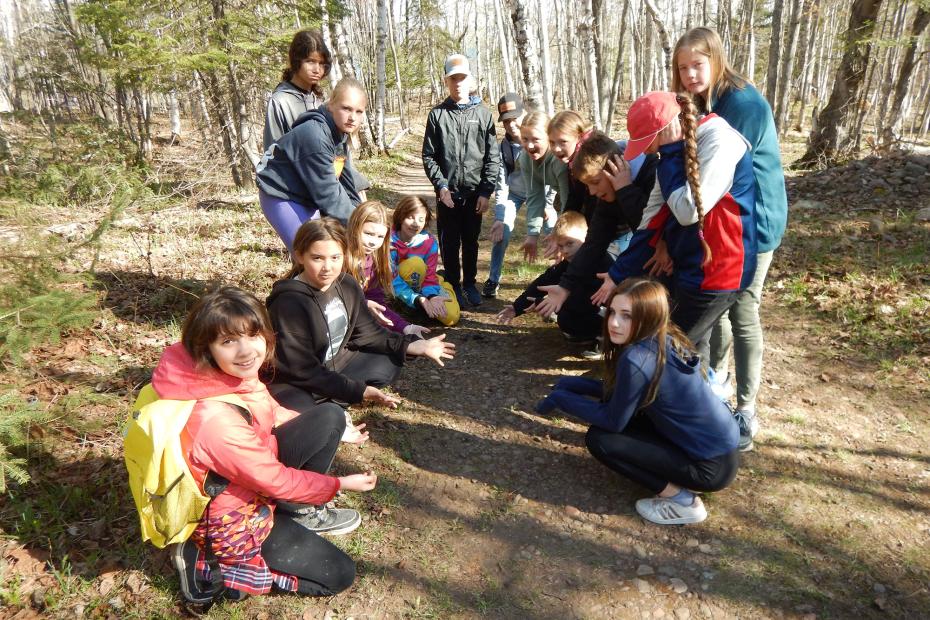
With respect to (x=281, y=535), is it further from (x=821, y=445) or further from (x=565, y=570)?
(x=821, y=445)

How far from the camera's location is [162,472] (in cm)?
195

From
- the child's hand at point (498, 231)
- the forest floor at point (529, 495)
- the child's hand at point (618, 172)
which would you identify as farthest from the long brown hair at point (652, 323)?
the child's hand at point (498, 231)

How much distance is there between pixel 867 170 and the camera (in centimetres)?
795

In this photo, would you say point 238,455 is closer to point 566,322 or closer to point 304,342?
point 304,342

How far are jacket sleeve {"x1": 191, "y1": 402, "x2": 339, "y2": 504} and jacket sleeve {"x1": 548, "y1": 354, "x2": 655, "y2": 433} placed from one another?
4.87ft

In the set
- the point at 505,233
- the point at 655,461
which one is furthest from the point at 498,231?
the point at 655,461

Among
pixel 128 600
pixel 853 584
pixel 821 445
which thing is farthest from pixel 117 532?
pixel 821 445

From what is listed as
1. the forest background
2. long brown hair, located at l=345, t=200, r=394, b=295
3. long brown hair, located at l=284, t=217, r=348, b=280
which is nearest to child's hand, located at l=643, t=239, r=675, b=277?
the forest background

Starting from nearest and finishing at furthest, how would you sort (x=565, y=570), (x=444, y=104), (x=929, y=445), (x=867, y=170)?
(x=565, y=570) < (x=929, y=445) < (x=444, y=104) < (x=867, y=170)

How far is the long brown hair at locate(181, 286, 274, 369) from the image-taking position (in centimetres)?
210

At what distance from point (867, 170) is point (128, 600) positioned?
10085 millimetres

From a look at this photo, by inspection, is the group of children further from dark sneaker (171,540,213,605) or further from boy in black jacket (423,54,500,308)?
boy in black jacket (423,54,500,308)

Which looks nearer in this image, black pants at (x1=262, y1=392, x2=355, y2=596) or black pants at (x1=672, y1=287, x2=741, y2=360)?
black pants at (x1=262, y1=392, x2=355, y2=596)

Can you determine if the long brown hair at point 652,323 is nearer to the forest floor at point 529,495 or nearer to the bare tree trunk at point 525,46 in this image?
the forest floor at point 529,495
